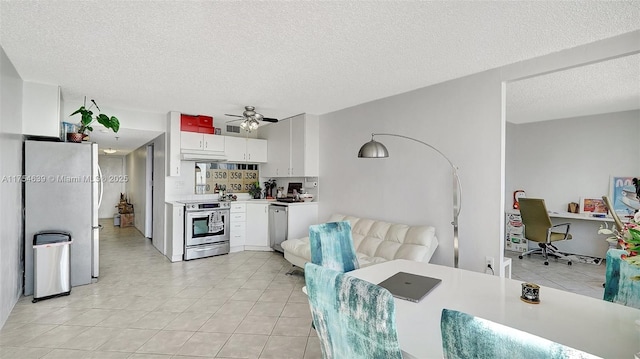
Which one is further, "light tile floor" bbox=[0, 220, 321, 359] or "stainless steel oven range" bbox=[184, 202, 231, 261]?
"stainless steel oven range" bbox=[184, 202, 231, 261]

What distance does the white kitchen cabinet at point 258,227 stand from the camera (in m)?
5.42

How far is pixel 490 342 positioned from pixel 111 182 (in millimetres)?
11217

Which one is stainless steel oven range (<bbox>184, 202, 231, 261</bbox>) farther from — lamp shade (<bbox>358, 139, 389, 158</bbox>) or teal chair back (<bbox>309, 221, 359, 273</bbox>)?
lamp shade (<bbox>358, 139, 389, 158</bbox>)

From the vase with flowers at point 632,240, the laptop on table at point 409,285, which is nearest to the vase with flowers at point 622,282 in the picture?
the vase with flowers at point 632,240

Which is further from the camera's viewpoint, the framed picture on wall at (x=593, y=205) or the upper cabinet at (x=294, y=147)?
the upper cabinet at (x=294, y=147)

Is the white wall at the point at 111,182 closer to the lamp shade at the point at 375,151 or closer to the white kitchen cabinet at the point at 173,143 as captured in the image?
the white kitchen cabinet at the point at 173,143

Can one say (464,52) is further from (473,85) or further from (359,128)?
(359,128)

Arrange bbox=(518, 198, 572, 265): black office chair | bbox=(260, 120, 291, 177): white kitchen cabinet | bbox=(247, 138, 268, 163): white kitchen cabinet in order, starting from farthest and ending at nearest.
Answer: bbox=(247, 138, 268, 163): white kitchen cabinet < bbox=(260, 120, 291, 177): white kitchen cabinet < bbox=(518, 198, 572, 265): black office chair

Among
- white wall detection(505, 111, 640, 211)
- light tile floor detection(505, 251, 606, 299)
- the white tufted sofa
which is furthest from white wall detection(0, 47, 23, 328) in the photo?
white wall detection(505, 111, 640, 211)

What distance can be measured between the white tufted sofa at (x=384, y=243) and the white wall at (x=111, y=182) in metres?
8.01

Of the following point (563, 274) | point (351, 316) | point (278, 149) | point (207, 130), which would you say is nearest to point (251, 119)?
point (207, 130)

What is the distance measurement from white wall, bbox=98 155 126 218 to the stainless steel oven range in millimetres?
6313

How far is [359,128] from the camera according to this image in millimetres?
4422

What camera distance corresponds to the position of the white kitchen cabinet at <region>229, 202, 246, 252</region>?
529 centimetres
